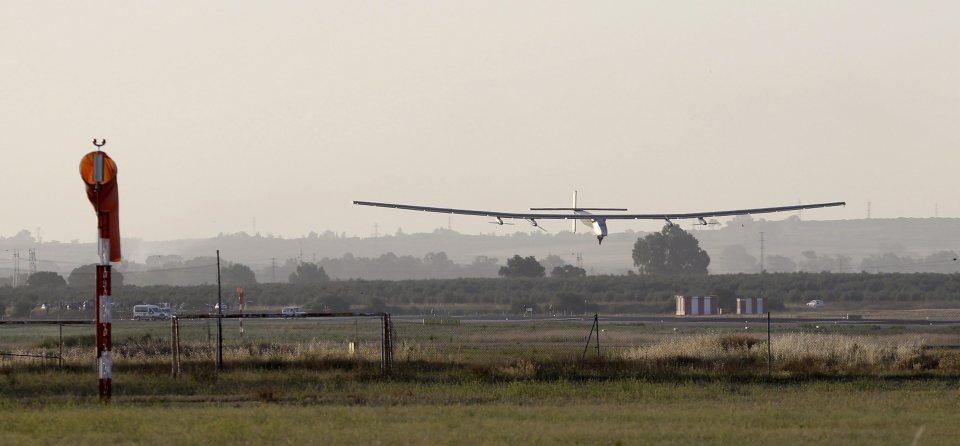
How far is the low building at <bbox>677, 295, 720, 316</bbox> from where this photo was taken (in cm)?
10838

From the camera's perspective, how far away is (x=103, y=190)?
78.6 feet

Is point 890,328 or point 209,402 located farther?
point 890,328

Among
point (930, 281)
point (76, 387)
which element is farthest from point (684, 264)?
point (76, 387)

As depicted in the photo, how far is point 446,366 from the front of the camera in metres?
32.4

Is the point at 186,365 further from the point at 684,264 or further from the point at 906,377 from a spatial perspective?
the point at 684,264

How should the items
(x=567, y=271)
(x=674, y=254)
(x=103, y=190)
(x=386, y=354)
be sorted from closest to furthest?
1. (x=103, y=190)
2. (x=386, y=354)
3. (x=567, y=271)
4. (x=674, y=254)

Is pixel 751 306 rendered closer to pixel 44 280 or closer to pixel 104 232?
pixel 44 280

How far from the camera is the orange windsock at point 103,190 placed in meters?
23.9

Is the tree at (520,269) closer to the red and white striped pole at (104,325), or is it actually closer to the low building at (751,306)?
the low building at (751,306)

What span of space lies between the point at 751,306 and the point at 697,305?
430 cm

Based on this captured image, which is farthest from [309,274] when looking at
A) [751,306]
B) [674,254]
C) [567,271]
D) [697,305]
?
[751,306]

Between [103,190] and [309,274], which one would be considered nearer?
[103,190]

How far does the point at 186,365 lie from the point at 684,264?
15976 cm

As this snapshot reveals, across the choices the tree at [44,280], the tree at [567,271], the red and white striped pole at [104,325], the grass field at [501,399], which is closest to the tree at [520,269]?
the tree at [567,271]
